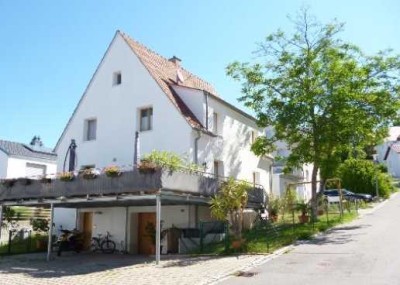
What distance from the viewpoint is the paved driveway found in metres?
13.2

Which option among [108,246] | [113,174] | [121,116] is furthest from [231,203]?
[121,116]

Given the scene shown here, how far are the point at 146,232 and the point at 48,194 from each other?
5.54 m

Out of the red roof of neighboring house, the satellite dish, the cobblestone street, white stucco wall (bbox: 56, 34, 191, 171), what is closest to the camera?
the cobblestone street

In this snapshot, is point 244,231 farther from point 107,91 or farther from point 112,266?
point 107,91

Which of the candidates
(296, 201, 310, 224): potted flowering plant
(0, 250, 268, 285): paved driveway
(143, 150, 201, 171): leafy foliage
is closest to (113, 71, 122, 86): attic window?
(143, 150, 201, 171): leafy foliage

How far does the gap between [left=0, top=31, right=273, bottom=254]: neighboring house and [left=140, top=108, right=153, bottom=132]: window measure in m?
0.06

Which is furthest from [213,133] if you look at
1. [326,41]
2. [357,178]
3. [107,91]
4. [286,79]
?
[357,178]

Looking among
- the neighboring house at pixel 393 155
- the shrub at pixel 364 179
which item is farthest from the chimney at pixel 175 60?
the neighboring house at pixel 393 155

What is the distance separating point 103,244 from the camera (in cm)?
2406

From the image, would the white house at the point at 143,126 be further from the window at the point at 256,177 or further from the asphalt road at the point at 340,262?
the asphalt road at the point at 340,262

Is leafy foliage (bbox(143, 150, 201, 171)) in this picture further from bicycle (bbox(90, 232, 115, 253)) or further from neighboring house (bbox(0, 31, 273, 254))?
bicycle (bbox(90, 232, 115, 253))

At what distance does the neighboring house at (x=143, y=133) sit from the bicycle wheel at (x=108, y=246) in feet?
1.44

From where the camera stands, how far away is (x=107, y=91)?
26.2m

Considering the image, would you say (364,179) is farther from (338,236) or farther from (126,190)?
(126,190)
